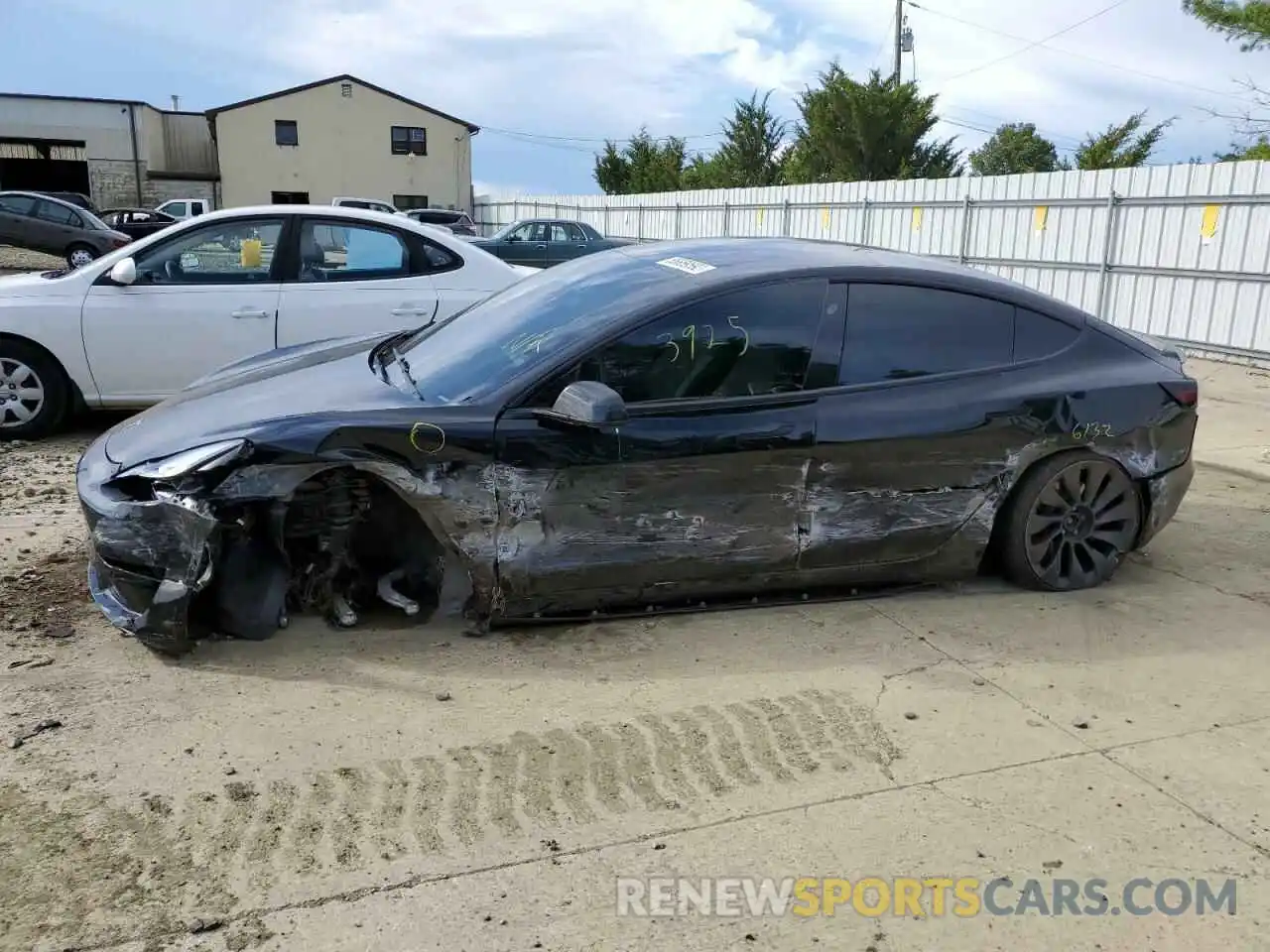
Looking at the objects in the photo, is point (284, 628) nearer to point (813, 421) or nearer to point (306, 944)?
point (306, 944)

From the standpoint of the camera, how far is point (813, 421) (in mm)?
3975

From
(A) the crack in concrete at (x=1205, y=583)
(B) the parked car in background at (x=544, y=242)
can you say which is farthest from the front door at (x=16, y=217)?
(A) the crack in concrete at (x=1205, y=583)

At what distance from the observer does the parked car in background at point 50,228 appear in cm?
2269

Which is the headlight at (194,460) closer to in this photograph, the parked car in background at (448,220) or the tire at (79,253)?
the tire at (79,253)

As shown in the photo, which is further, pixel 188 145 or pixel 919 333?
pixel 188 145

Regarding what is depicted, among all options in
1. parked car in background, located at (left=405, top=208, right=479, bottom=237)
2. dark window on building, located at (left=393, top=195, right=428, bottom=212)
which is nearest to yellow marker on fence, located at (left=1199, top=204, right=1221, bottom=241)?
parked car in background, located at (left=405, top=208, right=479, bottom=237)

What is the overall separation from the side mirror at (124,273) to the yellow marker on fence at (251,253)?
0.66 meters

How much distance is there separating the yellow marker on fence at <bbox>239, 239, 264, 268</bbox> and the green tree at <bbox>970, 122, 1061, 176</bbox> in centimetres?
Answer: 5041

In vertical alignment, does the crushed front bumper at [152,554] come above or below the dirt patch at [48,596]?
above

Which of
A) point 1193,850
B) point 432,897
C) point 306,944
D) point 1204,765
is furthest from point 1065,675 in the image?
point 306,944

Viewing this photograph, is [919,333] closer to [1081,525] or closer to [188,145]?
[1081,525]

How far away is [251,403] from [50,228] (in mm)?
22790

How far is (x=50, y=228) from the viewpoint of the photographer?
2269 cm

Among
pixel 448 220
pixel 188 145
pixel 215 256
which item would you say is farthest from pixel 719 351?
pixel 188 145
